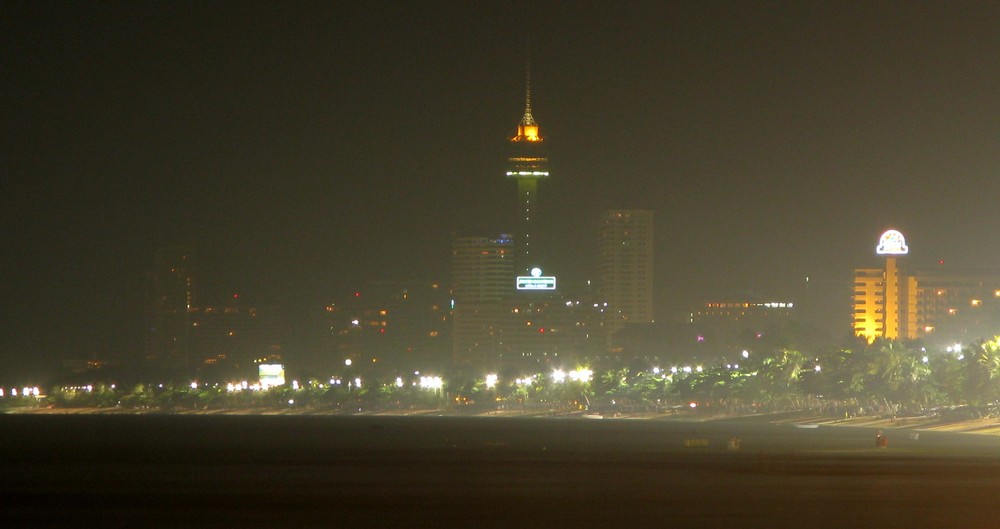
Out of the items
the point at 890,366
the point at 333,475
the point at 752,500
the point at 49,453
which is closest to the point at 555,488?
the point at 752,500

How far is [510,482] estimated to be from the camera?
232 ft

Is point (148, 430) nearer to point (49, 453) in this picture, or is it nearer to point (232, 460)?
point (49, 453)

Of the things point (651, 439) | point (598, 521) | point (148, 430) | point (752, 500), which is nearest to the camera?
point (598, 521)

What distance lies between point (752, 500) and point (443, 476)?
20.7 meters

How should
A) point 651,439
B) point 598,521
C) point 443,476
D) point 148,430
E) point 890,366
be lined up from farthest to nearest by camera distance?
point 148,430, point 890,366, point 651,439, point 443,476, point 598,521

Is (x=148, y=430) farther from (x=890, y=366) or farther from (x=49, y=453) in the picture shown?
(x=890, y=366)

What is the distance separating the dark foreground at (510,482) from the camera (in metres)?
53.4

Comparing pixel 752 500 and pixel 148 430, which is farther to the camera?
Result: pixel 148 430

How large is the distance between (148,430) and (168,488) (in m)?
92.7

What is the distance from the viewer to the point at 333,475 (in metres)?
76.4

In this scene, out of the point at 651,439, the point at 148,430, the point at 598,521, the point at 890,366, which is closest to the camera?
the point at 598,521

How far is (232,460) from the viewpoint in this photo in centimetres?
9194

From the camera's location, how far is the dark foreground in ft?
175

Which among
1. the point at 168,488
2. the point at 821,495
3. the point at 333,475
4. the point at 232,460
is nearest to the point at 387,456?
the point at 232,460
